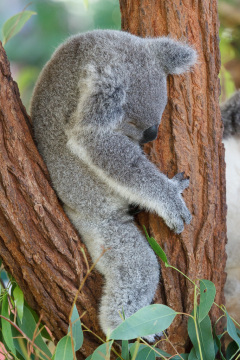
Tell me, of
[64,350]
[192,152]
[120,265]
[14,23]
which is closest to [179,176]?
[192,152]

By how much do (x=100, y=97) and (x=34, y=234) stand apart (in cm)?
60

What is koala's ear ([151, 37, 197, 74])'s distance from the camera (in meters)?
1.87

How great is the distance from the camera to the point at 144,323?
1.44m

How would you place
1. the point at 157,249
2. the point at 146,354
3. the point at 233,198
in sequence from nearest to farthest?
the point at 146,354
the point at 157,249
the point at 233,198

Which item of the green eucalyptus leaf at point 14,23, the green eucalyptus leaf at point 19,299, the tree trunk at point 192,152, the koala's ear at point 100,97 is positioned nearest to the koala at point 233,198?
the tree trunk at point 192,152

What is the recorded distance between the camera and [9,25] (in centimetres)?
225

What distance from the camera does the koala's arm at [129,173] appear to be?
5.72 ft

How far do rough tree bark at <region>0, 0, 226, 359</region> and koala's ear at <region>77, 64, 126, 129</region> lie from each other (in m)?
0.23

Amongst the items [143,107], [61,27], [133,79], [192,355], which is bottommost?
[192,355]

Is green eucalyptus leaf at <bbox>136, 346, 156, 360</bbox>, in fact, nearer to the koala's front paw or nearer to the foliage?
the foliage

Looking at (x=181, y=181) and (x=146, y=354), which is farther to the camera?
(x=181, y=181)

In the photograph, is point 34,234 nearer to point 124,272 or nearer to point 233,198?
point 124,272

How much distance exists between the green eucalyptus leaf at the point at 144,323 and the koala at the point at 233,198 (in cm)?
77

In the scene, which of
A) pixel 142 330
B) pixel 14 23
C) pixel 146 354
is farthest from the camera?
pixel 14 23
